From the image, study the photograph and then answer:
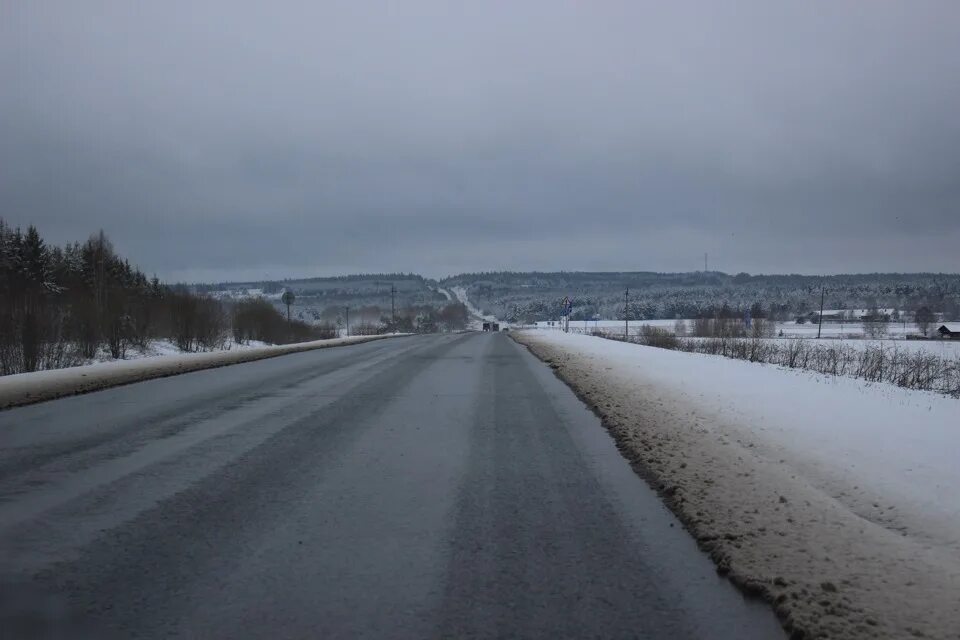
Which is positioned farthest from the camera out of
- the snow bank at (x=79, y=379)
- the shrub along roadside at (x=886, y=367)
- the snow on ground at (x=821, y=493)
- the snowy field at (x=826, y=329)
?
the snowy field at (x=826, y=329)

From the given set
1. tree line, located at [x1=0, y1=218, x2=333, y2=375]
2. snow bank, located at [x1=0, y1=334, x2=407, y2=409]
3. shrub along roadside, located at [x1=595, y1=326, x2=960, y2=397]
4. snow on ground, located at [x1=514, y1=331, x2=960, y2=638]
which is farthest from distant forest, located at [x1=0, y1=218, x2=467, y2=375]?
shrub along roadside, located at [x1=595, y1=326, x2=960, y2=397]

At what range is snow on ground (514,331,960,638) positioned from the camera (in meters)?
4.02

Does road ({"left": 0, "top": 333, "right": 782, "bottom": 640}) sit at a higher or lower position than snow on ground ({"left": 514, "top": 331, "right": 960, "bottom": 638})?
lower

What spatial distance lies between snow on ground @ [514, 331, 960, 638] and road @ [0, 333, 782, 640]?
14.6 inches

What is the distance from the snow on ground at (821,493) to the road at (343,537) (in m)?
0.37

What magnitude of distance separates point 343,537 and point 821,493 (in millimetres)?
4434

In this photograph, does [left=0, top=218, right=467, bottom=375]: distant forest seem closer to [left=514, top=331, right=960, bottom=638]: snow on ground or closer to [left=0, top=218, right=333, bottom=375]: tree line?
[left=0, top=218, right=333, bottom=375]: tree line

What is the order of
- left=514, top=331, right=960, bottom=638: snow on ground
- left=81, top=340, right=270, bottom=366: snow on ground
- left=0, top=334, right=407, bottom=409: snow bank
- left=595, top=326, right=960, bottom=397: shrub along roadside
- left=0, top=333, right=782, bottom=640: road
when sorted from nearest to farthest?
1. left=0, top=333, right=782, bottom=640: road
2. left=514, top=331, right=960, bottom=638: snow on ground
3. left=0, top=334, right=407, bottom=409: snow bank
4. left=595, top=326, right=960, bottom=397: shrub along roadside
5. left=81, top=340, right=270, bottom=366: snow on ground

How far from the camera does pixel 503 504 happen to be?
6117 millimetres

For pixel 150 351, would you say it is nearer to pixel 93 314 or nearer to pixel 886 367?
pixel 93 314

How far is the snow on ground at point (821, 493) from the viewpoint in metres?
4.02

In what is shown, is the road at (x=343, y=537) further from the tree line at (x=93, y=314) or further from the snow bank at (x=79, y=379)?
the tree line at (x=93, y=314)

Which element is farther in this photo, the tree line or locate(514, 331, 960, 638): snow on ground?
the tree line

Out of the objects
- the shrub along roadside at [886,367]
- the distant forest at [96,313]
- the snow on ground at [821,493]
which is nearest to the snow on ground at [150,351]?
the distant forest at [96,313]
